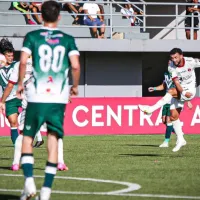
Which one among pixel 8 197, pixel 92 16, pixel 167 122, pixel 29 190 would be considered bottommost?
pixel 8 197

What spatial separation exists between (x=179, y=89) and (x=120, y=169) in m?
4.06

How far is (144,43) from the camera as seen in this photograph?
30094mm

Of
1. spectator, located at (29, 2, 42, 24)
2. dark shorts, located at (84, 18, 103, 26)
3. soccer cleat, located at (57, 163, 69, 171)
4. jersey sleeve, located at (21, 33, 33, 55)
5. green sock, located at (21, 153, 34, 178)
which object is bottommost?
soccer cleat, located at (57, 163, 69, 171)

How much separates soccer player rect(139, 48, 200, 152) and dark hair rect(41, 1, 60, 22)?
24.8 feet

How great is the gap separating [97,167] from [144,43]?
1671 cm

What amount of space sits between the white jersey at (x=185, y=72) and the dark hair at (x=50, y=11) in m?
7.72

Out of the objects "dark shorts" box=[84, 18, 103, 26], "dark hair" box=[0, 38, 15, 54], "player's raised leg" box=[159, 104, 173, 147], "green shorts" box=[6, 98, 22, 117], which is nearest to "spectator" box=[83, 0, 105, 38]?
"dark shorts" box=[84, 18, 103, 26]

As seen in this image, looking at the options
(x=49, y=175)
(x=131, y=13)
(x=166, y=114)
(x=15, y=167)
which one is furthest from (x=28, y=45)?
(x=131, y=13)

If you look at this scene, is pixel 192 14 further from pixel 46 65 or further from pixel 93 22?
pixel 46 65

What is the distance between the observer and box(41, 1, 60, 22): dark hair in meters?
9.56

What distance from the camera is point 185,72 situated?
57.1ft

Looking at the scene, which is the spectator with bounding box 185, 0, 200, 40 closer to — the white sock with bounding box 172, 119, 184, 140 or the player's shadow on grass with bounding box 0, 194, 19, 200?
the white sock with bounding box 172, 119, 184, 140

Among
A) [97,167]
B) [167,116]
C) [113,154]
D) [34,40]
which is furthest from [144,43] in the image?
[34,40]

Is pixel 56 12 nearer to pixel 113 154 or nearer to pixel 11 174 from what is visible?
pixel 11 174
